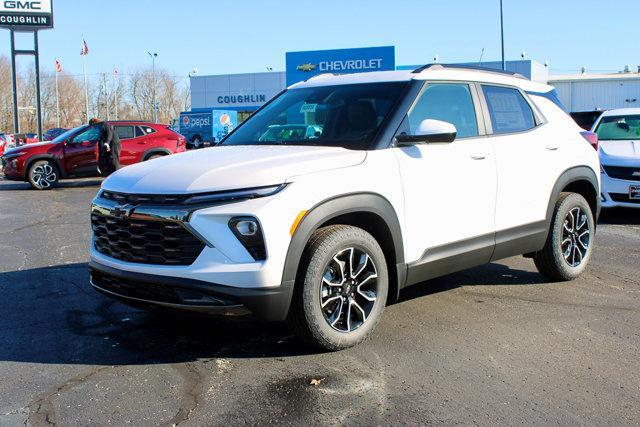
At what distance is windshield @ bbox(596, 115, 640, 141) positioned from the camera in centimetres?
1068

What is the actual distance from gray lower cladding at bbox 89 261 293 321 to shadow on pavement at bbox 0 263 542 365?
30 cm

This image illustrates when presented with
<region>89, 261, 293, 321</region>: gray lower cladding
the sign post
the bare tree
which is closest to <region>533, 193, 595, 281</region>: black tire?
<region>89, 261, 293, 321</region>: gray lower cladding

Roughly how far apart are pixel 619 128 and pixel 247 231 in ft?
31.0

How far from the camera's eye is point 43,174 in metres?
16.0

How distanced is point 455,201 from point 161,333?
7.77ft

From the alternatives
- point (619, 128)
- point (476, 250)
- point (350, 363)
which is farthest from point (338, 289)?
point (619, 128)

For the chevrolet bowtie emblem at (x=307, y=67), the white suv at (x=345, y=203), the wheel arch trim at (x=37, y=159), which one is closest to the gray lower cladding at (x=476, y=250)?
the white suv at (x=345, y=203)

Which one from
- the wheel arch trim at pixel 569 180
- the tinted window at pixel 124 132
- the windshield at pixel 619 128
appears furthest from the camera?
the tinted window at pixel 124 132

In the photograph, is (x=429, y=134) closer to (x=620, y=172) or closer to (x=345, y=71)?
(x=620, y=172)

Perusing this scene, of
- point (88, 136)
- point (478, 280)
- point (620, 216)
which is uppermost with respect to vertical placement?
point (88, 136)

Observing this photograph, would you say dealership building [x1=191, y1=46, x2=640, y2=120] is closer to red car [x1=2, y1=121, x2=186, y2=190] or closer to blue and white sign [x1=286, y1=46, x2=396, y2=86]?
blue and white sign [x1=286, y1=46, x2=396, y2=86]

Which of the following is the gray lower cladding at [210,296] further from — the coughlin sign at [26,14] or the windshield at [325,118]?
the coughlin sign at [26,14]

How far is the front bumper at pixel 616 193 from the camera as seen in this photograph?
936cm

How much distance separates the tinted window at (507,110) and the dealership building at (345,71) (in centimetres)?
2562
